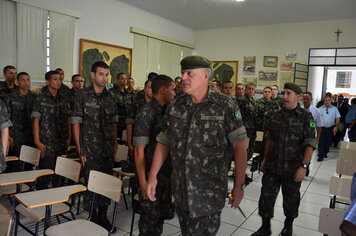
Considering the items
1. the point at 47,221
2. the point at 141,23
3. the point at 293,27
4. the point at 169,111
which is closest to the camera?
the point at 169,111

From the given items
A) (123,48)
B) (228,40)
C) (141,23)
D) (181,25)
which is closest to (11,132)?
(123,48)

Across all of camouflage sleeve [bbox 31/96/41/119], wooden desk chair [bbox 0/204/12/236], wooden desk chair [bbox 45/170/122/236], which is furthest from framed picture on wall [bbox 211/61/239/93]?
wooden desk chair [bbox 0/204/12/236]

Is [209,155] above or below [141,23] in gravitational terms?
below

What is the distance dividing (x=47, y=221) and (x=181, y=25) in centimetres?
872

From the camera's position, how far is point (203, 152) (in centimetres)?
159

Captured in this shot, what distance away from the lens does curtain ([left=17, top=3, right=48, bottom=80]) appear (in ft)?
17.6

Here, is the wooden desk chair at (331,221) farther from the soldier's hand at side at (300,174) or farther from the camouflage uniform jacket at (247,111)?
the camouflage uniform jacket at (247,111)

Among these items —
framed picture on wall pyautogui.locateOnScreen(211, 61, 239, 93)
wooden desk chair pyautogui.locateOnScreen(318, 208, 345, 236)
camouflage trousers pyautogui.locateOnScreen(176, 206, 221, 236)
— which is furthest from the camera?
framed picture on wall pyautogui.locateOnScreen(211, 61, 239, 93)

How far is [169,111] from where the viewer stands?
5.83ft

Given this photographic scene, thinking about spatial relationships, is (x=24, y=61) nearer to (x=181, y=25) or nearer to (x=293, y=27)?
(x=181, y=25)

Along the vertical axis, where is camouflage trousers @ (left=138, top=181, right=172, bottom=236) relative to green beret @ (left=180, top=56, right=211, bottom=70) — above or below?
below

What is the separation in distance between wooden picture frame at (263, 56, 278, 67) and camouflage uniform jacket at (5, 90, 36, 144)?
24.5ft

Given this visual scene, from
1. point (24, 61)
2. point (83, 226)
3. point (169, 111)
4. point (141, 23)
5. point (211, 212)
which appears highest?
point (141, 23)

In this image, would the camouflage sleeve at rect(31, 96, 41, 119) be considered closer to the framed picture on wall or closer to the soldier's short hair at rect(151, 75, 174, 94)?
the soldier's short hair at rect(151, 75, 174, 94)
